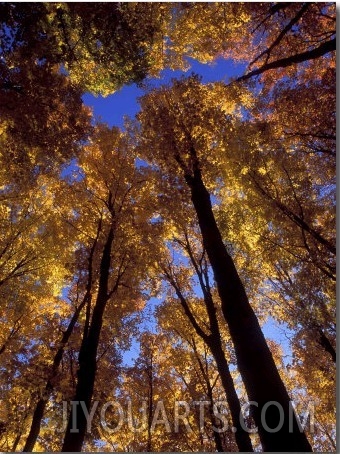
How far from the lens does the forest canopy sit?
314 inches

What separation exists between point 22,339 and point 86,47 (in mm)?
13572

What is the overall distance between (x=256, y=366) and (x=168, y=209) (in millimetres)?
7709

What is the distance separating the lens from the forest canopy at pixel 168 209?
7.99 meters

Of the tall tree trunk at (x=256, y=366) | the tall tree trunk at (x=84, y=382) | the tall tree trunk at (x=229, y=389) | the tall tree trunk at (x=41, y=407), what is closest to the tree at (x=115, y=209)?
the tall tree trunk at (x=84, y=382)

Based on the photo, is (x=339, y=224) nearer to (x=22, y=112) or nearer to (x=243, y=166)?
(x=243, y=166)

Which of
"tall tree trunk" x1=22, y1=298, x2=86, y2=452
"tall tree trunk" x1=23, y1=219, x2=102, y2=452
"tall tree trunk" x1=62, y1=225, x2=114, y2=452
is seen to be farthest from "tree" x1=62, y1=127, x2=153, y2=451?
"tall tree trunk" x1=22, y1=298, x2=86, y2=452

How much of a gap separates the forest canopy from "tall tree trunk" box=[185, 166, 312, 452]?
0.02 m

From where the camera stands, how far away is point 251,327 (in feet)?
16.7

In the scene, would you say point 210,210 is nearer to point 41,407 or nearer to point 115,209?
point 115,209

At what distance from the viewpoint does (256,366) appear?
4582mm

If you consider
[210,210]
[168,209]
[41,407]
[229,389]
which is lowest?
[229,389]

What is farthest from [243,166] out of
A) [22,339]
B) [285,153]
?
[22,339]

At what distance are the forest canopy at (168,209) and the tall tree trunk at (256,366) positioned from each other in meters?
0.02

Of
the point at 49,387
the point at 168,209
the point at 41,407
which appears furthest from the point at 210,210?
the point at 41,407
